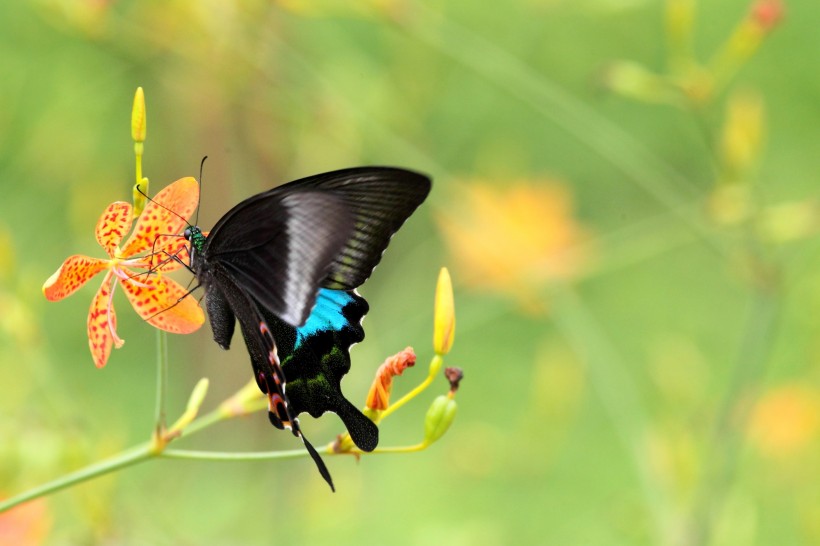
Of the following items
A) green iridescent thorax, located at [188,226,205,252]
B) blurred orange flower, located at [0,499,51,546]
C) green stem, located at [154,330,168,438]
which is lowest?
blurred orange flower, located at [0,499,51,546]

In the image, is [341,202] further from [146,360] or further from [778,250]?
[146,360]

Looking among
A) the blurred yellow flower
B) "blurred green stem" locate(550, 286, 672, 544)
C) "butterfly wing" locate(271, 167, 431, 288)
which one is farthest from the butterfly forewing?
the blurred yellow flower

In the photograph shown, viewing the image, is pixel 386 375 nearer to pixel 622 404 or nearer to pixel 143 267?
pixel 143 267

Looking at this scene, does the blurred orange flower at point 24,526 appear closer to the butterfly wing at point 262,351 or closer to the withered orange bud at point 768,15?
the butterfly wing at point 262,351

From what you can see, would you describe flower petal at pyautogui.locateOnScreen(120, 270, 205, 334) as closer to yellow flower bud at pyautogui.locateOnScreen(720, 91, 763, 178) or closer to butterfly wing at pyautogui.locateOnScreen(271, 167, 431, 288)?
butterfly wing at pyautogui.locateOnScreen(271, 167, 431, 288)

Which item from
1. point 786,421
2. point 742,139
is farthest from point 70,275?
point 786,421

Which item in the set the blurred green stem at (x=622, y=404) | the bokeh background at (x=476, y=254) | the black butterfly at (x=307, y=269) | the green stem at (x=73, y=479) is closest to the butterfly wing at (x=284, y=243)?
the black butterfly at (x=307, y=269)

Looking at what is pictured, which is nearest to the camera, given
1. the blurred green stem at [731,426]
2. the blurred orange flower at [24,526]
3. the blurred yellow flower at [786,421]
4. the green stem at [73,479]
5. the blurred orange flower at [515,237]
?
the green stem at [73,479]
